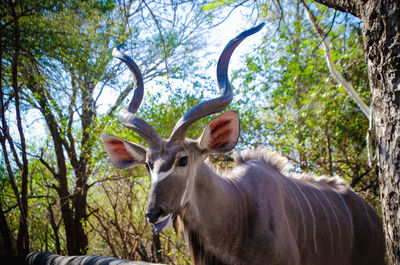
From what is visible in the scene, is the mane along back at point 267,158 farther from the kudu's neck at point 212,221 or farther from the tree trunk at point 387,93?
the tree trunk at point 387,93

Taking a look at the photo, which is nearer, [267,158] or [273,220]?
[273,220]

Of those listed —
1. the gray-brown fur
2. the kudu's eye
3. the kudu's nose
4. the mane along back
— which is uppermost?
the kudu's eye

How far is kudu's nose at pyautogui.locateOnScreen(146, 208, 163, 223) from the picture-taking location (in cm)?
175

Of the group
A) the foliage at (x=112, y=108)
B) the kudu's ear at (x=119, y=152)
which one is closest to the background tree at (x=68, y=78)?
the foliage at (x=112, y=108)

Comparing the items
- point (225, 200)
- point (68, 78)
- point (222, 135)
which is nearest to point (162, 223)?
point (225, 200)

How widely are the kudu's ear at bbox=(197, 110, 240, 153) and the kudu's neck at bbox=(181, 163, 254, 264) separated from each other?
0.15 m

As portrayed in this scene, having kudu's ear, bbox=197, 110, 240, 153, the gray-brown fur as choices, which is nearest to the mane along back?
the gray-brown fur

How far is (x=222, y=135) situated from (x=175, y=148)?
37 centimetres

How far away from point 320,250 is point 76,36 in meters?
4.08

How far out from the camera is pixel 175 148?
2.02 meters

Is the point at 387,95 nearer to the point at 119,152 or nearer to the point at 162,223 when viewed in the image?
the point at 162,223

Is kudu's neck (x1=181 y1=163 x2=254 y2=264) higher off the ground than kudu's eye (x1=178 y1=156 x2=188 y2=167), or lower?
lower

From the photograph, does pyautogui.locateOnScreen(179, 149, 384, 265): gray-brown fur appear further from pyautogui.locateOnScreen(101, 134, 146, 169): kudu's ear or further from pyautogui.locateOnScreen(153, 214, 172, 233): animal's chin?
pyautogui.locateOnScreen(101, 134, 146, 169): kudu's ear

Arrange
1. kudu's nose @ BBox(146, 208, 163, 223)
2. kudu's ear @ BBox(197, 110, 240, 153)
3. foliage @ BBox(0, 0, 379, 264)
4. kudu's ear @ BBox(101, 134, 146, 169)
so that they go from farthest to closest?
1. foliage @ BBox(0, 0, 379, 264)
2. kudu's ear @ BBox(101, 134, 146, 169)
3. kudu's ear @ BBox(197, 110, 240, 153)
4. kudu's nose @ BBox(146, 208, 163, 223)
